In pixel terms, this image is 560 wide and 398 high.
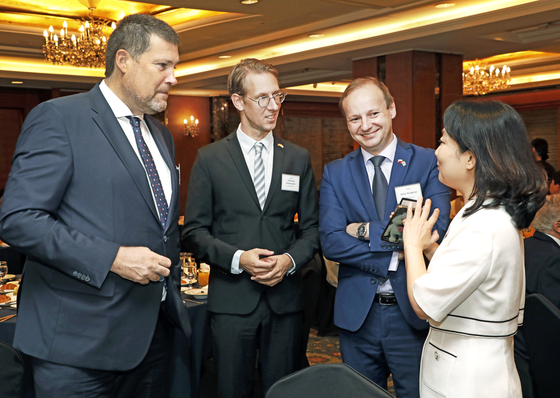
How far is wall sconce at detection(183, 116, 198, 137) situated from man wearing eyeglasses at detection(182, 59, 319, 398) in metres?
10.3

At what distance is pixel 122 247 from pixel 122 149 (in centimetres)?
32

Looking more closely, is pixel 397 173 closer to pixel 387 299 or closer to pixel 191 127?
pixel 387 299

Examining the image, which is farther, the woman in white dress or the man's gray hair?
the man's gray hair

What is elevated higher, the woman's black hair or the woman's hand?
the woman's black hair

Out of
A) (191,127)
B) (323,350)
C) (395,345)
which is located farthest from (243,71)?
(191,127)

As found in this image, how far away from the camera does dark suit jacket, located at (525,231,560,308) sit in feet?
8.91

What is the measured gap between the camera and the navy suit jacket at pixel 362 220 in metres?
1.98

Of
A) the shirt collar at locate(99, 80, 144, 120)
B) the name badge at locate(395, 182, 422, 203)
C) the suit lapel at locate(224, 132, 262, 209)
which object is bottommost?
the name badge at locate(395, 182, 422, 203)

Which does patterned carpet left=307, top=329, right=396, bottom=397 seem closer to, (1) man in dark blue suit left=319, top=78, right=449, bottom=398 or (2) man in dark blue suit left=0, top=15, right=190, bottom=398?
(1) man in dark blue suit left=319, top=78, right=449, bottom=398

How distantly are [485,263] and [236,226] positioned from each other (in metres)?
1.15

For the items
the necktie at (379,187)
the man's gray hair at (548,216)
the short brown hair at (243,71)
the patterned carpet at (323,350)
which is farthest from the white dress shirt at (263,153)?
the patterned carpet at (323,350)

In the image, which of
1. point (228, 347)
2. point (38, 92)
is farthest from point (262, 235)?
point (38, 92)

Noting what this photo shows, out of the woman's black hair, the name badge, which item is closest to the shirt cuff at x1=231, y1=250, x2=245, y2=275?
the name badge

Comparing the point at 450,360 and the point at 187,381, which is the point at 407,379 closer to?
the point at 450,360
